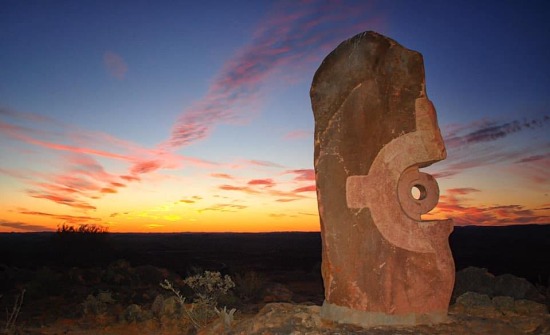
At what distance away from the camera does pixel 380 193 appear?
5895mm

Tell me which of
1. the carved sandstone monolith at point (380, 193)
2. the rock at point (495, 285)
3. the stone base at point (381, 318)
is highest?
the carved sandstone monolith at point (380, 193)

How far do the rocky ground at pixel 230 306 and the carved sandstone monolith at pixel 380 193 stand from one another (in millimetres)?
395

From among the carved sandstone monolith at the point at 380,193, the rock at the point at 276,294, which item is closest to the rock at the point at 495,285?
the rock at the point at 276,294

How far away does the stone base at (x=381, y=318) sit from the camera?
5664 mm

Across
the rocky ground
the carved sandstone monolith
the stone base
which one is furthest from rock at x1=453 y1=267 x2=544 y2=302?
the carved sandstone monolith

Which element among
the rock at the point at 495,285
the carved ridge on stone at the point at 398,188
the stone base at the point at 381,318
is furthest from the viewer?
the rock at the point at 495,285

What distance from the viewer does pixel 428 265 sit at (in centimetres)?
577

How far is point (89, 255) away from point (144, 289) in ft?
35.2

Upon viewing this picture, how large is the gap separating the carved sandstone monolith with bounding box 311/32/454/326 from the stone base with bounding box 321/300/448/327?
0.04 feet

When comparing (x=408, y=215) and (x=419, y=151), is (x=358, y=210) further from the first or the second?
(x=419, y=151)

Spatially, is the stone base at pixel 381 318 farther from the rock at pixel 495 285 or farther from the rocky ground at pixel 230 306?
the rock at pixel 495 285

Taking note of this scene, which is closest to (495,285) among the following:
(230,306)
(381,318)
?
(381,318)

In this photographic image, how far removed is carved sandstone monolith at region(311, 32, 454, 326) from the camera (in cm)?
575

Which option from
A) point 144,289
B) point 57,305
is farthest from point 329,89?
point 144,289
